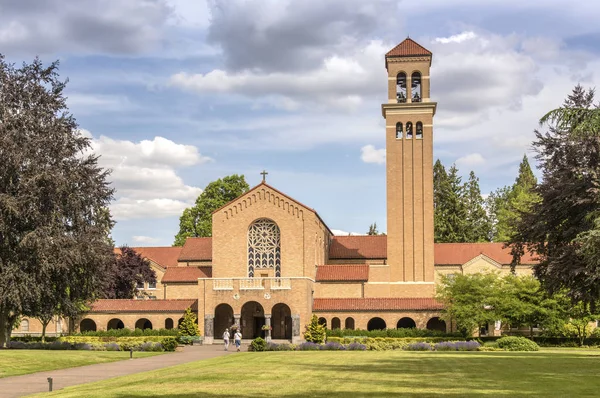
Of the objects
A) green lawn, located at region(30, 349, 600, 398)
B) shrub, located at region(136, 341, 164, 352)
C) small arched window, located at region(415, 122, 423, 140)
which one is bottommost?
shrub, located at region(136, 341, 164, 352)

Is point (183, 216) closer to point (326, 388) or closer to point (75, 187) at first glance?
point (75, 187)

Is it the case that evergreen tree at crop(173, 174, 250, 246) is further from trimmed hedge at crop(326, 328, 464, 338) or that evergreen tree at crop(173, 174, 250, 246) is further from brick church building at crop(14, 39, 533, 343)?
trimmed hedge at crop(326, 328, 464, 338)

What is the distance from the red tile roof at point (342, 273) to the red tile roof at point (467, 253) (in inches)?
→ 556

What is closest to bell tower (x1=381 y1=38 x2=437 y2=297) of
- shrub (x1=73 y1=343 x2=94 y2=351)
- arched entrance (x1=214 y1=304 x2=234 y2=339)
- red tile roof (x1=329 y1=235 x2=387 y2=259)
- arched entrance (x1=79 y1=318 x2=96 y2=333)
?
red tile roof (x1=329 y1=235 x2=387 y2=259)

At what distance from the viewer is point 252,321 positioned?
65.4 metres

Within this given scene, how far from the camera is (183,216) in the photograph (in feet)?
311

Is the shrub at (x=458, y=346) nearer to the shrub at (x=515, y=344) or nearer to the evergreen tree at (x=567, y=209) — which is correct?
the shrub at (x=515, y=344)

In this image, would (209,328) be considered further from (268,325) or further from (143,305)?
(143,305)

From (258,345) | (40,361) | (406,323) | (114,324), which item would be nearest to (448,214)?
(406,323)

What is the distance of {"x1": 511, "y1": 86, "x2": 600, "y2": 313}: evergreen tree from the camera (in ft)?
105

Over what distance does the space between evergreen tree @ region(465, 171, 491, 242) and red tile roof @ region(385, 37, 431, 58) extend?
38.9m

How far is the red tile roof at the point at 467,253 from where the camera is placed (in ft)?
258

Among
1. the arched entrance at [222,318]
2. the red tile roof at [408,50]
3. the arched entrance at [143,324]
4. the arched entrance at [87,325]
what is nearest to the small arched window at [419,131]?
the red tile roof at [408,50]

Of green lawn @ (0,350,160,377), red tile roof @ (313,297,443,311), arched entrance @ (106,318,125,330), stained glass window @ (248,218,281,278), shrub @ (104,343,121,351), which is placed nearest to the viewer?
green lawn @ (0,350,160,377)
